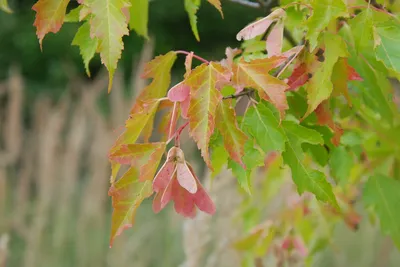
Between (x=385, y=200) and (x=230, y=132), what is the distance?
39cm

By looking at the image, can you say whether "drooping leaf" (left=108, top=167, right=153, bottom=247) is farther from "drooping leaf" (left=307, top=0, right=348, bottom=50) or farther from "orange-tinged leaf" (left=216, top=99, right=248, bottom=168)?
"drooping leaf" (left=307, top=0, right=348, bottom=50)

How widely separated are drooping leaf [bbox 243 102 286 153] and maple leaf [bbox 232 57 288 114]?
0.02 m

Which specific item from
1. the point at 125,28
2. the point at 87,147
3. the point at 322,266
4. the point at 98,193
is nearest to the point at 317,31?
the point at 125,28

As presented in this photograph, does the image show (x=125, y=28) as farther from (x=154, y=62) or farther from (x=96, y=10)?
(x=154, y=62)

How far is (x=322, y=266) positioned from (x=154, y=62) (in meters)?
1.78

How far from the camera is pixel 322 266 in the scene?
7.52 ft

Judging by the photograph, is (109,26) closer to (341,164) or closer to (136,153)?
(136,153)

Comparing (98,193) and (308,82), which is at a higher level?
(308,82)

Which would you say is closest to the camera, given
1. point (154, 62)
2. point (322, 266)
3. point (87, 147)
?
point (154, 62)

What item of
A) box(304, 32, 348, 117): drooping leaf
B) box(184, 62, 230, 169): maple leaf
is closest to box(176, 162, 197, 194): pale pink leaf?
box(184, 62, 230, 169): maple leaf

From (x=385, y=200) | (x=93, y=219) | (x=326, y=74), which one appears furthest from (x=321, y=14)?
(x=93, y=219)

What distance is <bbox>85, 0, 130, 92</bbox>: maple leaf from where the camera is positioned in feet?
1.73

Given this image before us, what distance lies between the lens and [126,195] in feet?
1.82

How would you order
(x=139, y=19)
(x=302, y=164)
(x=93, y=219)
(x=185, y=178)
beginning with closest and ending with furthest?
(x=185, y=178) < (x=302, y=164) < (x=139, y=19) < (x=93, y=219)
